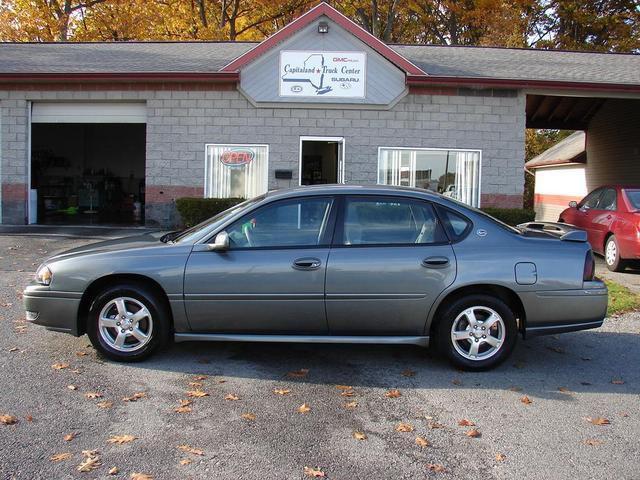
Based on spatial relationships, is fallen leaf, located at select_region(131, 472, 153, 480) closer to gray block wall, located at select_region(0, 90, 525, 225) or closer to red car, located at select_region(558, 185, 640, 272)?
red car, located at select_region(558, 185, 640, 272)

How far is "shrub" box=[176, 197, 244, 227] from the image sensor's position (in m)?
13.3

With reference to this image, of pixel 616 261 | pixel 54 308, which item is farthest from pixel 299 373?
pixel 616 261

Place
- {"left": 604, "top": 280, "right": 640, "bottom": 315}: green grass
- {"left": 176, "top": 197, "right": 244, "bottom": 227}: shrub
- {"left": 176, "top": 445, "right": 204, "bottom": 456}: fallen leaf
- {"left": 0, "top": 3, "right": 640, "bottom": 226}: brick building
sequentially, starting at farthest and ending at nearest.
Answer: {"left": 0, "top": 3, "right": 640, "bottom": 226}: brick building < {"left": 176, "top": 197, "right": 244, "bottom": 227}: shrub < {"left": 604, "top": 280, "right": 640, "bottom": 315}: green grass < {"left": 176, "top": 445, "right": 204, "bottom": 456}: fallen leaf

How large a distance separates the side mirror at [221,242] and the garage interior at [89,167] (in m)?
15.7

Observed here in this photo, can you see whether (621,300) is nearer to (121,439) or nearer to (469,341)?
(469,341)

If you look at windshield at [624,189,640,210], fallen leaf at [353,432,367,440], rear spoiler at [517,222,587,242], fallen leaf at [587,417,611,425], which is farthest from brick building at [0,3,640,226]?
fallen leaf at [353,432,367,440]

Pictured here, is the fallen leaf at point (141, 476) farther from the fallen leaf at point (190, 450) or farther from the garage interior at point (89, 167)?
the garage interior at point (89, 167)

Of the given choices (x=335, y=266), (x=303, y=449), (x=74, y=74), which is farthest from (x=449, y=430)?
(x=74, y=74)

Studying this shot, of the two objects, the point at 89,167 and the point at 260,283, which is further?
the point at 89,167

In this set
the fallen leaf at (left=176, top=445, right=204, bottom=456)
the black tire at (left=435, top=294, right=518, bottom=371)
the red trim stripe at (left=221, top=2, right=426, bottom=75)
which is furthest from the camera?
the red trim stripe at (left=221, top=2, right=426, bottom=75)

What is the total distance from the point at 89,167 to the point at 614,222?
19981 mm

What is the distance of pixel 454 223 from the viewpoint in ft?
17.0

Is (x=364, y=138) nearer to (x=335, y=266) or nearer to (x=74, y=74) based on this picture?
(x=74, y=74)

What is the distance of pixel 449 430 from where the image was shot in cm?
397
